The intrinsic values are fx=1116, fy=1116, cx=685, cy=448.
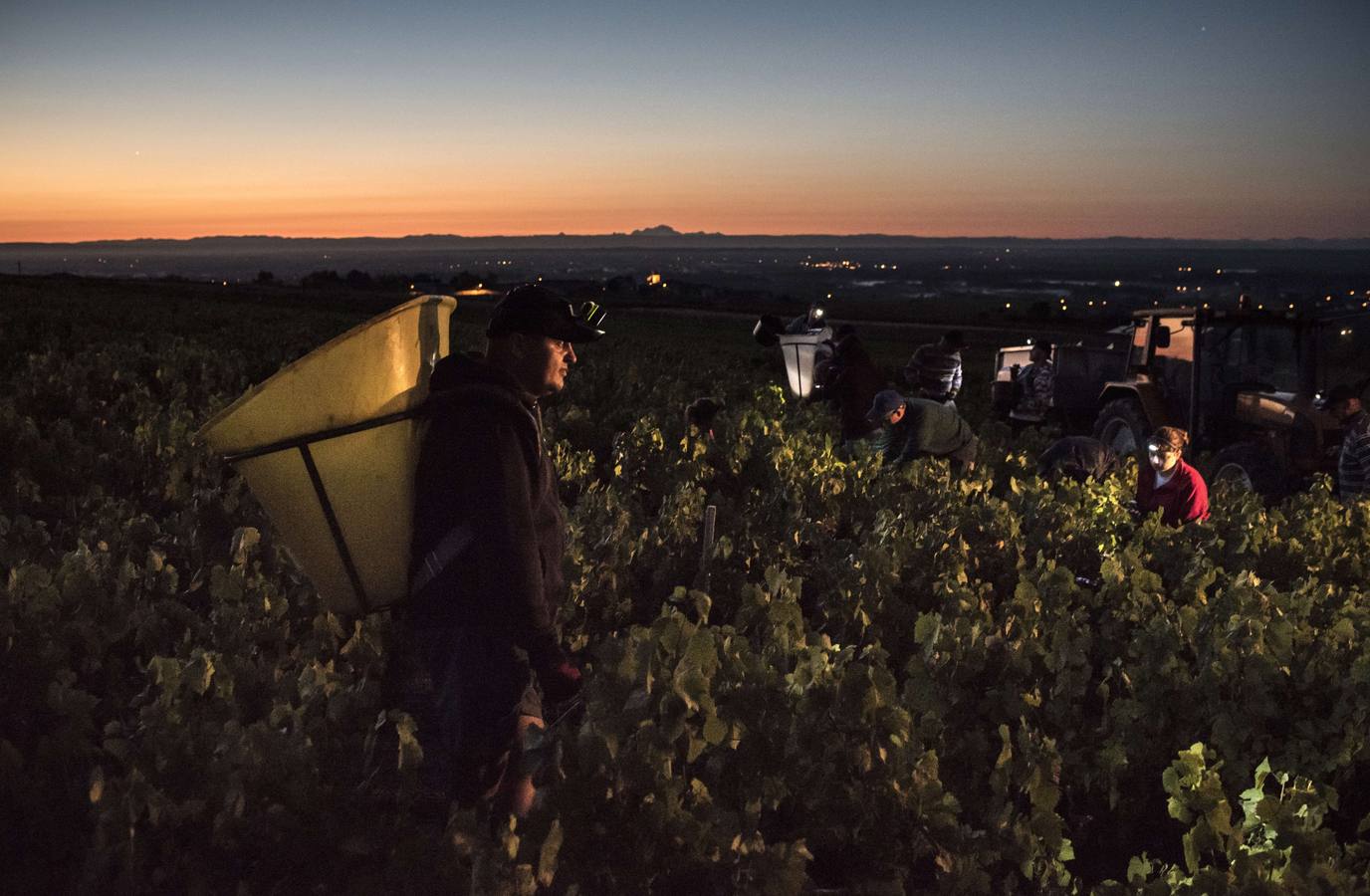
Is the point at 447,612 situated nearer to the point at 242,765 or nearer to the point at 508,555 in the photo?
the point at 508,555

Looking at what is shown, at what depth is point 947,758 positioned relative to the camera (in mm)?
3490

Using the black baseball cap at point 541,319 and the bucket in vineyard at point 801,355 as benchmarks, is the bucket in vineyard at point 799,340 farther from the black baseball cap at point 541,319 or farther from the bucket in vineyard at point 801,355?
the black baseball cap at point 541,319

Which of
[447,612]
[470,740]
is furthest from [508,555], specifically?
[470,740]

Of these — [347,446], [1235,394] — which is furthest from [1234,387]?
[347,446]

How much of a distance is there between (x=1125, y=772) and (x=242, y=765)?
2648 millimetres

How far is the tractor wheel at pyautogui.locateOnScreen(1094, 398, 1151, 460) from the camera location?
1016 cm

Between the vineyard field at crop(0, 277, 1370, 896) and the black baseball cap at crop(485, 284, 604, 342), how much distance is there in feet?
2.63

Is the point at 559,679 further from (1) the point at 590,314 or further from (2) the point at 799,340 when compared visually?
(2) the point at 799,340

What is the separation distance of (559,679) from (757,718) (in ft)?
1.90

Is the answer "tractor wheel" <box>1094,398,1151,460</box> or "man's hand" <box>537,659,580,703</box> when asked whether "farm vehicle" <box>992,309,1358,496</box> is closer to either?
"tractor wheel" <box>1094,398,1151,460</box>

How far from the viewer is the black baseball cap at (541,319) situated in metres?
2.55

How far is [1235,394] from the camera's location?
973 cm

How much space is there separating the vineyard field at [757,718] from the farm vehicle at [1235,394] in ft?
8.49

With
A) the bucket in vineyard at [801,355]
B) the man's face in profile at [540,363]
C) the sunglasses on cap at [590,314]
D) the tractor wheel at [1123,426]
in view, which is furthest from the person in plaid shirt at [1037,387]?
the man's face in profile at [540,363]
